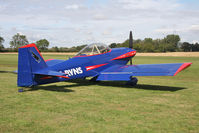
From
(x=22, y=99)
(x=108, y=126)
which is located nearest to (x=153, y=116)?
(x=108, y=126)

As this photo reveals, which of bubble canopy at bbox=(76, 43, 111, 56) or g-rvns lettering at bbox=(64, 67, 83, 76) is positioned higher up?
bubble canopy at bbox=(76, 43, 111, 56)

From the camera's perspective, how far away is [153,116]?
515 centimetres

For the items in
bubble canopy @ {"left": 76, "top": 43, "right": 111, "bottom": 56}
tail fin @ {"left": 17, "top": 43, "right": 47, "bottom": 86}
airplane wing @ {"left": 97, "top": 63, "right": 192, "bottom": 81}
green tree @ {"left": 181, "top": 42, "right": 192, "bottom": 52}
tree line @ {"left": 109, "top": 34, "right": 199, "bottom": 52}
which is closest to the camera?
tail fin @ {"left": 17, "top": 43, "right": 47, "bottom": 86}

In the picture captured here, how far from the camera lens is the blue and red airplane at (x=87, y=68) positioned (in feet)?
25.3

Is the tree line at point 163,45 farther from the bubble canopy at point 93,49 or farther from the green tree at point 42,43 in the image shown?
the green tree at point 42,43

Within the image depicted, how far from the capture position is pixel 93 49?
1041cm

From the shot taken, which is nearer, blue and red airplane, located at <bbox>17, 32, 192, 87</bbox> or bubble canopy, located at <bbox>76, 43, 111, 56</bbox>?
blue and red airplane, located at <bbox>17, 32, 192, 87</bbox>

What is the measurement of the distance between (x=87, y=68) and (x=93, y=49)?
46.8 inches

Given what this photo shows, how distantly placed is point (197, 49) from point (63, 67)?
10617 cm

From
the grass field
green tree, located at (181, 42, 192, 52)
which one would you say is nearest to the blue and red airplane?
the grass field

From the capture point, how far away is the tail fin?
761 centimetres

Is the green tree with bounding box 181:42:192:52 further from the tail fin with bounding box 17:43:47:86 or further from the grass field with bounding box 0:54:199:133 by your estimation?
the tail fin with bounding box 17:43:47:86

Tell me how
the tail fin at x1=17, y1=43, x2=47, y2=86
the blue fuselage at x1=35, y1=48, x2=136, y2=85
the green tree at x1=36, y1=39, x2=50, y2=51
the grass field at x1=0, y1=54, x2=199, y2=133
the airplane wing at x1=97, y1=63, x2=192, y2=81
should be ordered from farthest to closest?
1. the green tree at x1=36, y1=39, x2=50, y2=51
2. the airplane wing at x1=97, y1=63, x2=192, y2=81
3. the blue fuselage at x1=35, y1=48, x2=136, y2=85
4. the tail fin at x1=17, y1=43, x2=47, y2=86
5. the grass field at x1=0, y1=54, x2=199, y2=133

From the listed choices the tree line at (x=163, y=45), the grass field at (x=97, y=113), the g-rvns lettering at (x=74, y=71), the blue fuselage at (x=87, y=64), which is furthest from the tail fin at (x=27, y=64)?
the tree line at (x=163, y=45)
